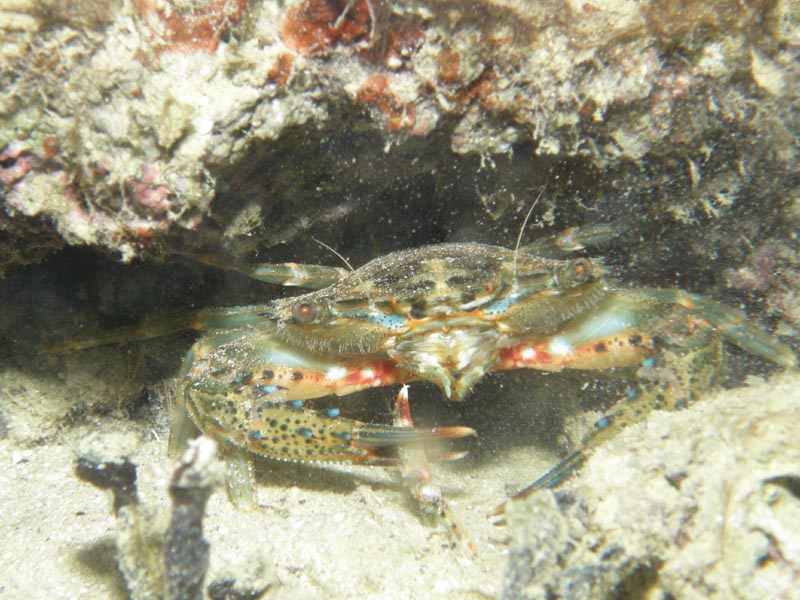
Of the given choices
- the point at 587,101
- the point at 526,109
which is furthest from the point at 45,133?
the point at 587,101

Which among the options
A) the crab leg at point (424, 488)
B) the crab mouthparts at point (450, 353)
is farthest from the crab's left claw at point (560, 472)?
the crab mouthparts at point (450, 353)

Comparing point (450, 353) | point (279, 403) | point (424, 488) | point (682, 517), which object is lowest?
point (424, 488)

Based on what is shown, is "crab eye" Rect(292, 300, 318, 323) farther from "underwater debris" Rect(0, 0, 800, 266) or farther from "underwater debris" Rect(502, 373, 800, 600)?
"underwater debris" Rect(502, 373, 800, 600)

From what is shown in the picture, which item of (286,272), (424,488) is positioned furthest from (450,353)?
(286,272)

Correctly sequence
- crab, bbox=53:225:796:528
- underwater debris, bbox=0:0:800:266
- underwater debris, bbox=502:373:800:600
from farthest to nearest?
1. crab, bbox=53:225:796:528
2. underwater debris, bbox=0:0:800:266
3. underwater debris, bbox=502:373:800:600

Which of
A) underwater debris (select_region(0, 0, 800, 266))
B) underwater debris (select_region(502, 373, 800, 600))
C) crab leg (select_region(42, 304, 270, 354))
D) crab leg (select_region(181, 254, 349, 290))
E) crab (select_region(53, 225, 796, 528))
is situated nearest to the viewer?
underwater debris (select_region(502, 373, 800, 600))

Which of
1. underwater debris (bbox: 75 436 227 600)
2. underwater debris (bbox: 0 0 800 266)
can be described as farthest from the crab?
underwater debris (bbox: 75 436 227 600)

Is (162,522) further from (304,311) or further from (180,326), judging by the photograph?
(180,326)

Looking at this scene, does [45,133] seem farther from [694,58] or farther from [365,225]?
[694,58]
